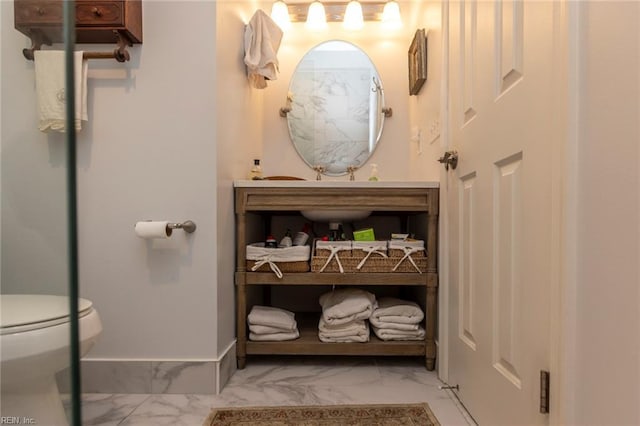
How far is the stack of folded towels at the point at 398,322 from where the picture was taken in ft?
5.70

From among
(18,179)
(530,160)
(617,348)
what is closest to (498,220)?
(530,160)

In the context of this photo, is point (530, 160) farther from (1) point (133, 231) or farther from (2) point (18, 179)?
(1) point (133, 231)

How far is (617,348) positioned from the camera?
0.67m

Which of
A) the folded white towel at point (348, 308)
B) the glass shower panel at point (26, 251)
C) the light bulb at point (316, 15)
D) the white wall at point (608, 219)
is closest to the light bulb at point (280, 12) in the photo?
the light bulb at point (316, 15)

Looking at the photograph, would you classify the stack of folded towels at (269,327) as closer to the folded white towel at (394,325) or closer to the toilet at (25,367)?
the folded white towel at (394,325)

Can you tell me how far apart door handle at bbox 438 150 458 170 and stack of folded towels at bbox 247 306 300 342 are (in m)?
0.97

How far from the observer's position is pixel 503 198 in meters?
1.09

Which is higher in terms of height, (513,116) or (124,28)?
(124,28)

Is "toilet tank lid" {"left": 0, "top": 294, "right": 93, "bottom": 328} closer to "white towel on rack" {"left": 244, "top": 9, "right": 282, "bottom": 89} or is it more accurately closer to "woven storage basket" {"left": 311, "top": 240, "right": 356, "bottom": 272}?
"woven storage basket" {"left": 311, "top": 240, "right": 356, "bottom": 272}

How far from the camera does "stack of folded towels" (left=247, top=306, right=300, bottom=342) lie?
68.2 inches

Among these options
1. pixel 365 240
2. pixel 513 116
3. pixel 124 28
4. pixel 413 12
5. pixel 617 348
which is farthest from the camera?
pixel 413 12

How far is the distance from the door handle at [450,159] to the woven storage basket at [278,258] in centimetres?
70

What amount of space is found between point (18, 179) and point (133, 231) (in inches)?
25.9

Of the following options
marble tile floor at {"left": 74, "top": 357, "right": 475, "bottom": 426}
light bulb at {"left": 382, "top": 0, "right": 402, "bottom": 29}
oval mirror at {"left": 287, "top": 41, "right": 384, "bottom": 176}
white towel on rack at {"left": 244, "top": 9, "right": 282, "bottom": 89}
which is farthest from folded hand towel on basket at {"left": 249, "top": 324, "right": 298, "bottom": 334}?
light bulb at {"left": 382, "top": 0, "right": 402, "bottom": 29}
